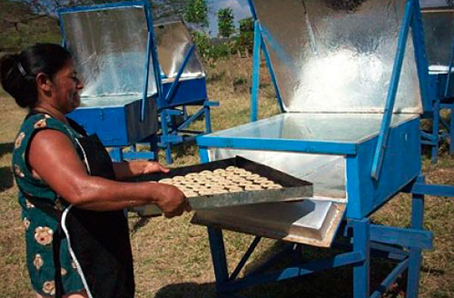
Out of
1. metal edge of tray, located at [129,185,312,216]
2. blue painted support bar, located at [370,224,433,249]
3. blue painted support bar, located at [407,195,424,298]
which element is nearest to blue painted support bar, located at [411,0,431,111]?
blue painted support bar, located at [407,195,424,298]

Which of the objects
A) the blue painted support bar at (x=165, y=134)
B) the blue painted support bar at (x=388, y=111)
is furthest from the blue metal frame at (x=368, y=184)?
the blue painted support bar at (x=165, y=134)

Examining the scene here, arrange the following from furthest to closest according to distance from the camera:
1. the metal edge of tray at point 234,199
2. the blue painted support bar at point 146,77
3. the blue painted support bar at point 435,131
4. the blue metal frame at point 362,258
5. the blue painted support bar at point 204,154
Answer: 1. the blue painted support bar at point 435,131
2. the blue painted support bar at point 146,77
3. the blue painted support bar at point 204,154
4. the blue metal frame at point 362,258
5. the metal edge of tray at point 234,199

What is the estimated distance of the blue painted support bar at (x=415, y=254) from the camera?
252cm

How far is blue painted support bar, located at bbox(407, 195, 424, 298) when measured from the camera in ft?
8.28

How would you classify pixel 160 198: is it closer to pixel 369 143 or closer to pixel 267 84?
pixel 369 143

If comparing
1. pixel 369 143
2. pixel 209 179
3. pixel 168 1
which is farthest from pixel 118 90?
pixel 168 1

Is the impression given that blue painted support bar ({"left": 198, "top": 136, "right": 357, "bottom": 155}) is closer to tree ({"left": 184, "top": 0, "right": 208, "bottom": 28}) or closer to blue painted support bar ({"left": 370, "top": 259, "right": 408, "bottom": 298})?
blue painted support bar ({"left": 370, "top": 259, "right": 408, "bottom": 298})

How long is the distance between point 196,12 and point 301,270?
483 inches

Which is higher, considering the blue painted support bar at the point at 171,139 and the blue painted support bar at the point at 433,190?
the blue painted support bar at the point at 433,190

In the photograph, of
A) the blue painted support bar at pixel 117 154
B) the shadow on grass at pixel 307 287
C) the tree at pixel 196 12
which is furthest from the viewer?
the tree at pixel 196 12

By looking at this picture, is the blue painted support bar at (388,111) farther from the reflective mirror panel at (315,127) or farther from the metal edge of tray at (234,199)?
the metal edge of tray at (234,199)

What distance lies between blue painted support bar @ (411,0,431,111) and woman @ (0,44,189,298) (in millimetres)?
1426

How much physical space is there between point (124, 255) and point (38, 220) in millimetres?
343

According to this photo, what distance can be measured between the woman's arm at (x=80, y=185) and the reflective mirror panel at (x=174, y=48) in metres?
6.17
